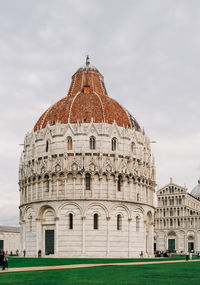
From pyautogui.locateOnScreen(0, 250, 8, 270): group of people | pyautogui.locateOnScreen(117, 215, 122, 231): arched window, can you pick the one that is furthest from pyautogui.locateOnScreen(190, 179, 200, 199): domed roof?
pyautogui.locateOnScreen(0, 250, 8, 270): group of people

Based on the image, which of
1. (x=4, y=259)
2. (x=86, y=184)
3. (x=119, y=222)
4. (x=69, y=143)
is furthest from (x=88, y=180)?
(x=4, y=259)

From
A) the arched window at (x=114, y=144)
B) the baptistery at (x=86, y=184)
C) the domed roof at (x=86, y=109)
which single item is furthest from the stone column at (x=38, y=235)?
the arched window at (x=114, y=144)

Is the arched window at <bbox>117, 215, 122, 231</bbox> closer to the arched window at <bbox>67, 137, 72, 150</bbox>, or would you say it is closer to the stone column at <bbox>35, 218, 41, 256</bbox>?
the stone column at <bbox>35, 218, 41, 256</bbox>

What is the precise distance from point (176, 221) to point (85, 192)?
223 feet

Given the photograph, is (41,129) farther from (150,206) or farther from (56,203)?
(150,206)

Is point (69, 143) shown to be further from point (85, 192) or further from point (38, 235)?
point (38, 235)

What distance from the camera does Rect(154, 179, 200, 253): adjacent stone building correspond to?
391 ft

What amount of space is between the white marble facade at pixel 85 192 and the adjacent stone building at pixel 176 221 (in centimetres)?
5616

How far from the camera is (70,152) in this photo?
204 feet

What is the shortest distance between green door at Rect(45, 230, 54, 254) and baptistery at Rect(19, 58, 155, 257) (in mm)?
140

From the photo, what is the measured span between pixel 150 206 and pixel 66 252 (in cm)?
1576

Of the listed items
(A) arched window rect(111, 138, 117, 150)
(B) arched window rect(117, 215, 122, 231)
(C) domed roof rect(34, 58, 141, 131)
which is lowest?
(B) arched window rect(117, 215, 122, 231)

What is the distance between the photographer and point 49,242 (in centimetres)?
6122

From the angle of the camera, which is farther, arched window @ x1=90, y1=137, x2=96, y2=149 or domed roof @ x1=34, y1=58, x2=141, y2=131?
domed roof @ x1=34, y1=58, x2=141, y2=131
